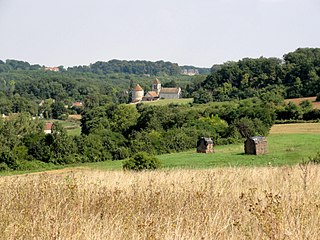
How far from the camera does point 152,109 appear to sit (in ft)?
217

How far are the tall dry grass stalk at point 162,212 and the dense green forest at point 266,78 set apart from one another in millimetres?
79418

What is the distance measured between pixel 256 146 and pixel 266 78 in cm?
6046

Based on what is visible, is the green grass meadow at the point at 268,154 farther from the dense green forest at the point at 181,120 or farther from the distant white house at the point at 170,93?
the distant white house at the point at 170,93

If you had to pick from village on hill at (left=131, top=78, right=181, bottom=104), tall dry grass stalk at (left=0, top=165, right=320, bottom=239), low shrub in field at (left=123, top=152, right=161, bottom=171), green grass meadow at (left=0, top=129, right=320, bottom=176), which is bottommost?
green grass meadow at (left=0, top=129, right=320, bottom=176)

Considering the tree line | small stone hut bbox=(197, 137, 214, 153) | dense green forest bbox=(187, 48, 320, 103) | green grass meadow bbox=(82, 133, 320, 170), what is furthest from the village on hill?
small stone hut bbox=(197, 137, 214, 153)

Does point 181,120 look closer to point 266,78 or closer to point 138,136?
point 138,136

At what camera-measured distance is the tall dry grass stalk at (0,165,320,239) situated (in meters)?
3.89

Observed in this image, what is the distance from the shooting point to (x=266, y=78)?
97375 mm

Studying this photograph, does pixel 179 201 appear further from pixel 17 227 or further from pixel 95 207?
pixel 17 227

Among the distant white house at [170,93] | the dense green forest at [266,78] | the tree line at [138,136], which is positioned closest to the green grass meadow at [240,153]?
the tree line at [138,136]

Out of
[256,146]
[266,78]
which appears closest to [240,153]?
[256,146]

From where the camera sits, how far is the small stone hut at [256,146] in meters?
39.6

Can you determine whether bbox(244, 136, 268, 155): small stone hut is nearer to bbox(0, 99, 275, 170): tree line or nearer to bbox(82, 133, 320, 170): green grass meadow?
bbox(82, 133, 320, 170): green grass meadow

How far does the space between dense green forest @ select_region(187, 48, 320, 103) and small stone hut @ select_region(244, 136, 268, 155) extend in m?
44.4
